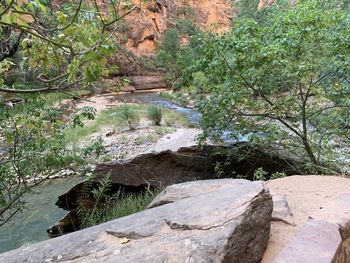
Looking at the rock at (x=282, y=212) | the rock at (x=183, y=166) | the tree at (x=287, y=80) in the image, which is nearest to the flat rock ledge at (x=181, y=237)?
the rock at (x=282, y=212)

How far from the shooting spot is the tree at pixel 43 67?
1.93 m

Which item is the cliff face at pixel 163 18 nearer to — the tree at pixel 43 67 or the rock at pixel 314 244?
the tree at pixel 43 67

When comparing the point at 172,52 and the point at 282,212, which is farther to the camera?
the point at 172,52

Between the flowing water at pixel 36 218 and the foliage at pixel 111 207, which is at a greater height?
the foliage at pixel 111 207

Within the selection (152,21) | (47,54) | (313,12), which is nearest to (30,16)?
(47,54)

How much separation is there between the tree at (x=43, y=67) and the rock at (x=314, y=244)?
1.46m

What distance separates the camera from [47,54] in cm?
231

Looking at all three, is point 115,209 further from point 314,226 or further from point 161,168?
point 314,226

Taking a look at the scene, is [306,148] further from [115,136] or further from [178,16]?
[178,16]

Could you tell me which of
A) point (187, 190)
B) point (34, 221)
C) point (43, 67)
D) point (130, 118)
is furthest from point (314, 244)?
point (130, 118)

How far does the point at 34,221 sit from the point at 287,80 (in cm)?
471

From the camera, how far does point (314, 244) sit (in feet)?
6.15

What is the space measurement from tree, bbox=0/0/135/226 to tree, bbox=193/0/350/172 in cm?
208

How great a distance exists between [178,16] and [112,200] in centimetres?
2715
